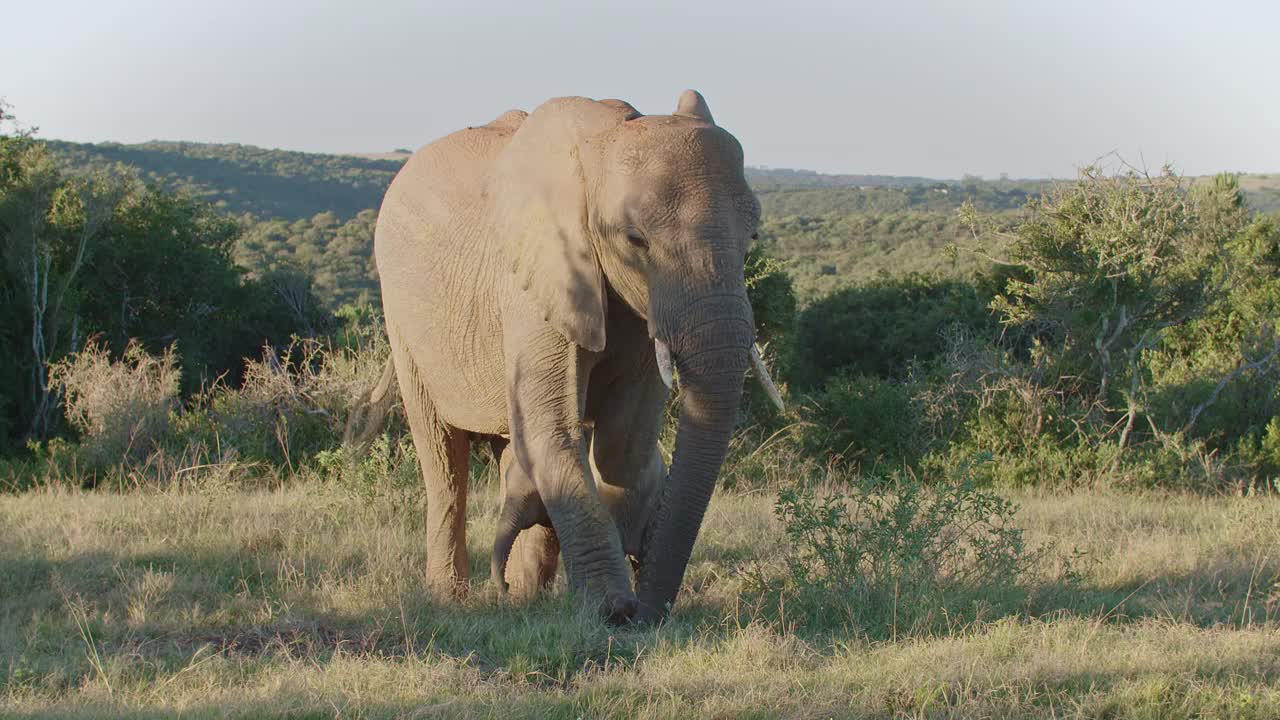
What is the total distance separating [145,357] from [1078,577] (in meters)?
9.76

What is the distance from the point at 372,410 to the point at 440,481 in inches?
112

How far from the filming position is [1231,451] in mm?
12250

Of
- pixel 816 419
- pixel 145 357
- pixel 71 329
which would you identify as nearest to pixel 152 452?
pixel 145 357

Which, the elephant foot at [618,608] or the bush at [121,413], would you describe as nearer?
the elephant foot at [618,608]

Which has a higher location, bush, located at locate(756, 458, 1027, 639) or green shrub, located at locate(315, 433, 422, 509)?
bush, located at locate(756, 458, 1027, 639)

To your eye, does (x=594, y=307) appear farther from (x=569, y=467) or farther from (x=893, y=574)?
(x=893, y=574)

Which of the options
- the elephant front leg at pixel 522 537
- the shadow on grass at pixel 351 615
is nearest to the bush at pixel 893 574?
the shadow on grass at pixel 351 615

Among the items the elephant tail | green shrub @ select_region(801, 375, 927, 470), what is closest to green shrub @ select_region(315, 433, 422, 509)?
the elephant tail

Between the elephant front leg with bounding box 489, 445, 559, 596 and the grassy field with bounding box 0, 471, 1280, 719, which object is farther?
the elephant front leg with bounding box 489, 445, 559, 596

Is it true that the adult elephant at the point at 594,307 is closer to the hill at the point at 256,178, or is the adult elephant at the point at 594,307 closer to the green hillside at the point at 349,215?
the green hillside at the point at 349,215

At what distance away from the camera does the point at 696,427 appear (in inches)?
203

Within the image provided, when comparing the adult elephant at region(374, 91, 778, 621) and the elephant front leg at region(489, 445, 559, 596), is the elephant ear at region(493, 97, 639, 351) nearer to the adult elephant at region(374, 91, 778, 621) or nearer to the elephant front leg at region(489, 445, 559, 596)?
the adult elephant at region(374, 91, 778, 621)

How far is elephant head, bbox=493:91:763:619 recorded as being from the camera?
488 centimetres

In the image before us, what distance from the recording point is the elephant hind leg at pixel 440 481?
7059 mm
